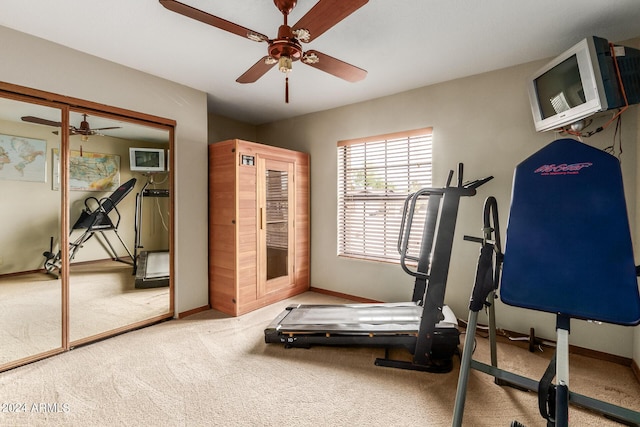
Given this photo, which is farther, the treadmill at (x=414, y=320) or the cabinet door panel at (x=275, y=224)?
the cabinet door panel at (x=275, y=224)

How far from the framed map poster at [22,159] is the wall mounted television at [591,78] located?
165 inches

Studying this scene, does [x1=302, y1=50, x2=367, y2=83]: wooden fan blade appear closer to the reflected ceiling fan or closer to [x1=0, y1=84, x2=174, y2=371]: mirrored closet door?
[x1=0, y1=84, x2=174, y2=371]: mirrored closet door

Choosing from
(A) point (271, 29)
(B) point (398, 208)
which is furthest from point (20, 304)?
(B) point (398, 208)

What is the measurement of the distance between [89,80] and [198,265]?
211cm

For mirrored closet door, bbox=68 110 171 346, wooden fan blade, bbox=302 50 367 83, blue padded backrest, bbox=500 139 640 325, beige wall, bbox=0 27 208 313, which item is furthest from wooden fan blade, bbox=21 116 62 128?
blue padded backrest, bbox=500 139 640 325

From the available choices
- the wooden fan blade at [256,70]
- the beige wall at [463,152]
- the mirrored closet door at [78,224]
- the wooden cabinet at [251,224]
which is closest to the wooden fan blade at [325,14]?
the wooden fan blade at [256,70]

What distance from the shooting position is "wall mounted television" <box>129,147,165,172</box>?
3038mm

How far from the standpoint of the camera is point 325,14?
158cm

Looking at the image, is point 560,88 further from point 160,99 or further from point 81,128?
point 81,128

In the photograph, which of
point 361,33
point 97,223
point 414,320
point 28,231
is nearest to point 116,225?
point 97,223

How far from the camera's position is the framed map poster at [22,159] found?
7.72ft

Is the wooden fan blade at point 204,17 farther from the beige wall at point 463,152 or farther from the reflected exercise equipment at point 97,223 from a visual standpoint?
the beige wall at point 463,152

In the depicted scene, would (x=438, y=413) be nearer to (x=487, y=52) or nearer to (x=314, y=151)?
(x=487, y=52)

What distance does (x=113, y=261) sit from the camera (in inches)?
117
